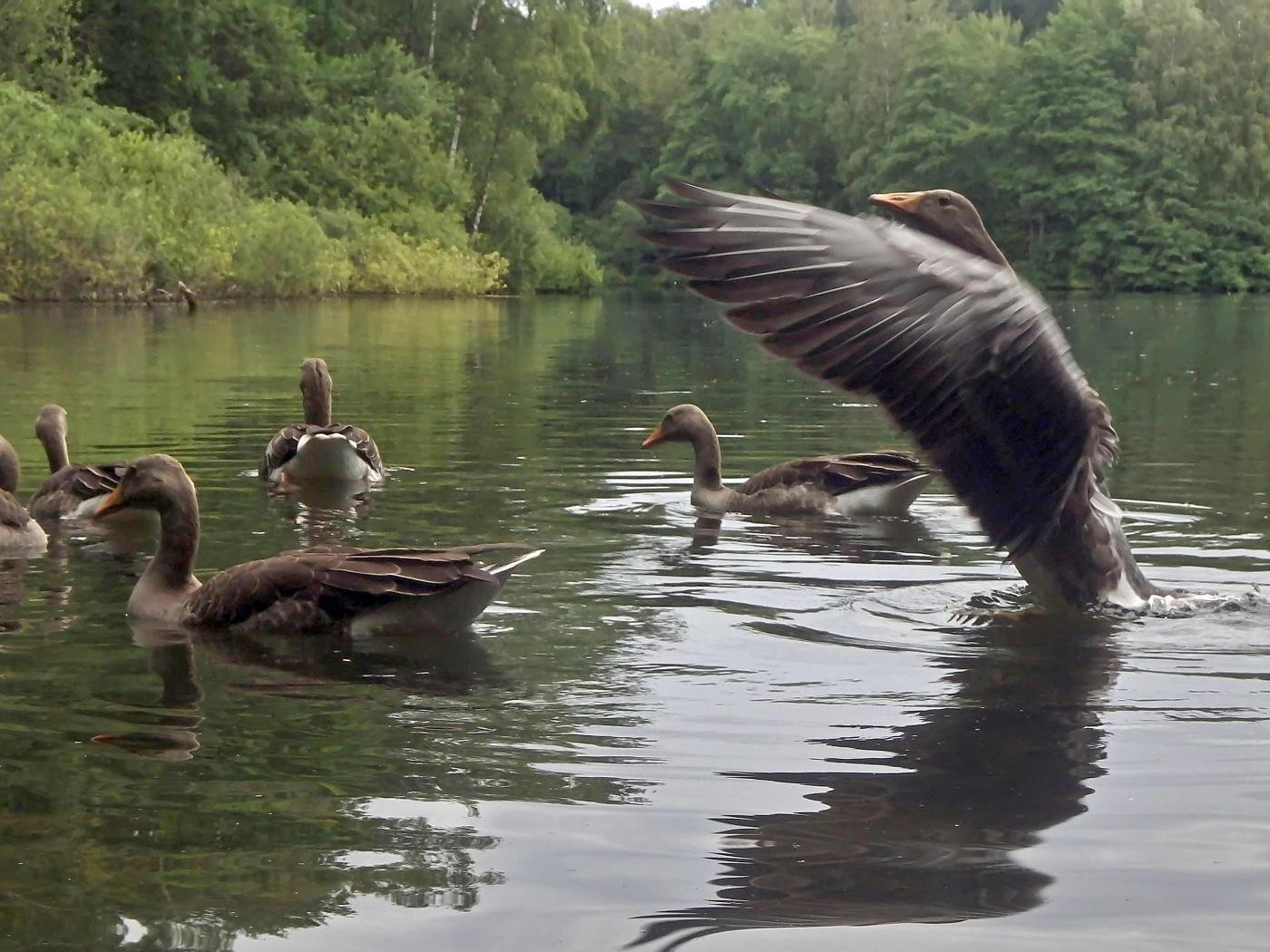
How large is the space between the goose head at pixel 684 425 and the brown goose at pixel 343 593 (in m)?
4.47

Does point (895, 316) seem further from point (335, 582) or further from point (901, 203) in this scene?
point (335, 582)

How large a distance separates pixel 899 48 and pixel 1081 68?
9.60m

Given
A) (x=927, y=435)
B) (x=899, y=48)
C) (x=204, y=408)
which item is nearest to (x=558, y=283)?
(x=899, y=48)

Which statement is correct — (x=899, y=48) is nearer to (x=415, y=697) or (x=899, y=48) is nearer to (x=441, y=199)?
(x=441, y=199)

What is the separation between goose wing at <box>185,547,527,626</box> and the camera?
22.2ft

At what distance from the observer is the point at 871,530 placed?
1038cm

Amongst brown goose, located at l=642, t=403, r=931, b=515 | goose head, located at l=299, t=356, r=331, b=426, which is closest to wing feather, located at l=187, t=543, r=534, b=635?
brown goose, located at l=642, t=403, r=931, b=515

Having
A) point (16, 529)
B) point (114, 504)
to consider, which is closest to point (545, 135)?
point (16, 529)

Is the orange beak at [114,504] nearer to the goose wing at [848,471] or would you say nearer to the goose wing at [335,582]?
the goose wing at [335,582]

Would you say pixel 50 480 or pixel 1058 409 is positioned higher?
pixel 1058 409

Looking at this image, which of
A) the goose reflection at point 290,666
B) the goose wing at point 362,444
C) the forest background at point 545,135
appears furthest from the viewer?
the forest background at point 545,135

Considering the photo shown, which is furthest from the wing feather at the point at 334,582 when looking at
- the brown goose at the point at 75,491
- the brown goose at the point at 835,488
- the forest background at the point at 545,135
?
the forest background at the point at 545,135

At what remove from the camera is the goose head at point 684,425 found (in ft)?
38.6

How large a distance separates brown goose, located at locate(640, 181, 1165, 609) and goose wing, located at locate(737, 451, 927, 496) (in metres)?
4.43
